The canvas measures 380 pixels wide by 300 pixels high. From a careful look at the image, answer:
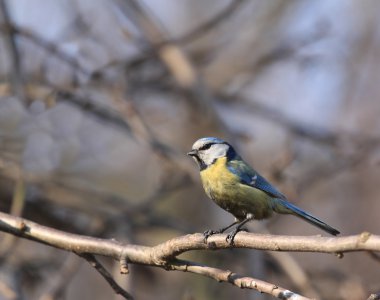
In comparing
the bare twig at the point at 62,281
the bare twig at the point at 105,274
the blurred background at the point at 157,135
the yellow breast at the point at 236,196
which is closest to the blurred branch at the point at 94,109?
the blurred background at the point at 157,135

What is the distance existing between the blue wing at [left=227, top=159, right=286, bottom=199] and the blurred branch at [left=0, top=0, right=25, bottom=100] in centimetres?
155

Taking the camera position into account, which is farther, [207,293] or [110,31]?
[110,31]

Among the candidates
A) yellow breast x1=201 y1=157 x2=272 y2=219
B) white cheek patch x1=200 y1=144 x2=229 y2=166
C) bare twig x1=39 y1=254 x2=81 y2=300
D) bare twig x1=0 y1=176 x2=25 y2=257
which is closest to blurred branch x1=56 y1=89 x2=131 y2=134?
bare twig x1=0 y1=176 x2=25 y2=257

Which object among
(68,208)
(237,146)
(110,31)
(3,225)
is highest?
(110,31)

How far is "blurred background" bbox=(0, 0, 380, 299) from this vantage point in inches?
169

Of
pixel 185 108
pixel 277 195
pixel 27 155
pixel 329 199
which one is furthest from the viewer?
pixel 329 199

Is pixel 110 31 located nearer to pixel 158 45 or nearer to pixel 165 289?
pixel 158 45

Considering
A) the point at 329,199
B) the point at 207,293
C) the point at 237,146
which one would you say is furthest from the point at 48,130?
the point at 329,199

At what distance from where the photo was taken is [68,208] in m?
4.80

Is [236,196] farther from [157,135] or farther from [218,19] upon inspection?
[157,135]

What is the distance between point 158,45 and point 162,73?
2.00ft

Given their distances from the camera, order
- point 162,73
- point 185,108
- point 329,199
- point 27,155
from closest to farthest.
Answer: point 27,155 → point 162,73 → point 185,108 → point 329,199

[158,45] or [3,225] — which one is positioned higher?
[158,45]

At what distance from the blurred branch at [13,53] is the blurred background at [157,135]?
10 millimetres
